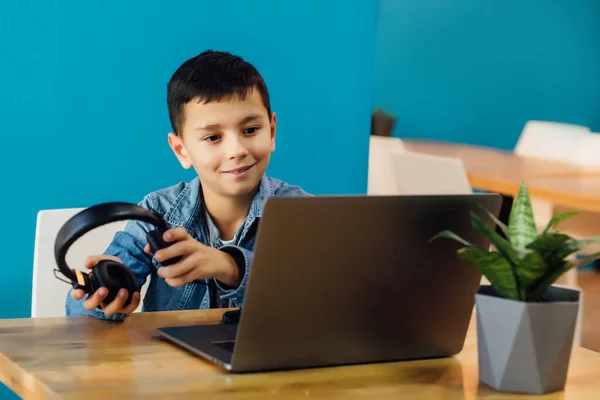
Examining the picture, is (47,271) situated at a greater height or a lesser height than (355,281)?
lesser

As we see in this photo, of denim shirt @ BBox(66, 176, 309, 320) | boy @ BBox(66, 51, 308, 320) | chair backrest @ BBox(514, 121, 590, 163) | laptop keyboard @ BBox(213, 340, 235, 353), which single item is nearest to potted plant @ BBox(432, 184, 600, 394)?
laptop keyboard @ BBox(213, 340, 235, 353)

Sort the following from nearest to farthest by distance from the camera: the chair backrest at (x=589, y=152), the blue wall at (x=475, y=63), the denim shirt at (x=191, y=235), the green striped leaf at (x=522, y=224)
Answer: the green striped leaf at (x=522, y=224)
the denim shirt at (x=191, y=235)
the chair backrest at (x=589, y=152)
the blue wall at (x=475, y=63)

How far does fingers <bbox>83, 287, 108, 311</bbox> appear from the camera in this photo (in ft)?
5.08

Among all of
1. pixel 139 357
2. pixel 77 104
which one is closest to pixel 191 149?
pixel 77 104

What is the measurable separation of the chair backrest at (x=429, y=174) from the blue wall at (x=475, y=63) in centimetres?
260

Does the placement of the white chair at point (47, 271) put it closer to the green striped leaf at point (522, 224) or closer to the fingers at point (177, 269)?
the fingers at point (177, 269)

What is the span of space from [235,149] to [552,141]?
393cm

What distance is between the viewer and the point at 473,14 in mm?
6883

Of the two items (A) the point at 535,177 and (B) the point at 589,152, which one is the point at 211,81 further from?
(B) the point at 589,152

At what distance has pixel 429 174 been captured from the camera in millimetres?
4012

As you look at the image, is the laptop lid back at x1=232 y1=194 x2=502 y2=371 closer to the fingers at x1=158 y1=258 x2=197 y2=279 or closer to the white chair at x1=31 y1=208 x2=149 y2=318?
the fingers at x1=158 y1=258 x2=197 y2=279

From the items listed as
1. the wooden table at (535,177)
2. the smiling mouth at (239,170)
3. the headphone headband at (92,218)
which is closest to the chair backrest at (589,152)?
the wooden table at (535,177)

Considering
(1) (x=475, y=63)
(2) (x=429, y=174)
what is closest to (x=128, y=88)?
(2) (x=429, y=174)

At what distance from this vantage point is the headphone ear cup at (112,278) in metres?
1.57
